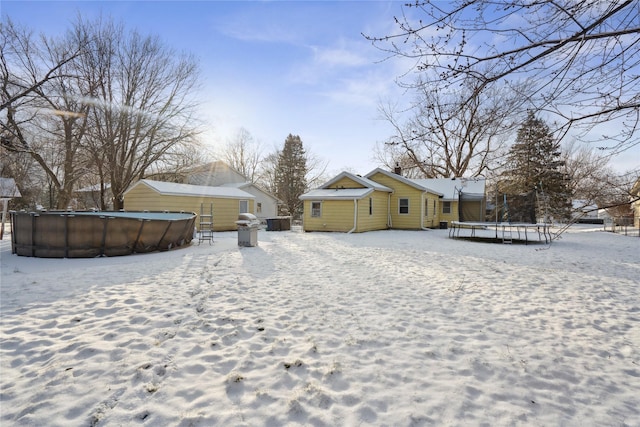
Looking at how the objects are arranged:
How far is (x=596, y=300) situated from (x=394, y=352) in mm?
4372

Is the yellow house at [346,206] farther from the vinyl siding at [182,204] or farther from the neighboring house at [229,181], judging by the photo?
the neighboring house at [229,181]

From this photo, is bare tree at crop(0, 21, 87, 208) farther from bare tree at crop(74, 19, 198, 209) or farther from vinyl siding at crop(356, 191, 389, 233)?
vinyl siding at crop(356, 191, 389, 233)

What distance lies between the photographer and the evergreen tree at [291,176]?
36.2 m

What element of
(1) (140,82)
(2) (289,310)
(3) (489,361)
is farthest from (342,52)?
(1) (140,82)

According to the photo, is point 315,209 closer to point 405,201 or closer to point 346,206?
point 346,206

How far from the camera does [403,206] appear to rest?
20625 millimetres

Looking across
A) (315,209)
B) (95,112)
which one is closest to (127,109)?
(95,112)

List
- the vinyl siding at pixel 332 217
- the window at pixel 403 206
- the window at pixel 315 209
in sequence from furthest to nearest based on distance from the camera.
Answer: the window at pixel 403 206 → the window at pixel 315 209 → the vinyl siding at pixel 332 217

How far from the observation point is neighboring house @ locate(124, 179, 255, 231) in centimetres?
1705

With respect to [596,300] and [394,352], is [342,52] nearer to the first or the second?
[394,352]

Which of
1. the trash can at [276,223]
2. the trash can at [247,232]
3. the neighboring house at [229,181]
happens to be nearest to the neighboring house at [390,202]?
the trash can at [276,223]

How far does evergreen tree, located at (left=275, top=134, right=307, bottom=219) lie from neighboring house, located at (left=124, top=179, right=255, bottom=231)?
51.4ft

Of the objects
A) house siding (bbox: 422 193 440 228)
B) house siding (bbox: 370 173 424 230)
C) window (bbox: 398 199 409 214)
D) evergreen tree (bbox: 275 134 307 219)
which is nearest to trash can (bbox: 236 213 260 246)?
house siding (bbox: 370 173 424 230)

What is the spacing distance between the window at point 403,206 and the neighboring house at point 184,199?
34.5ft
